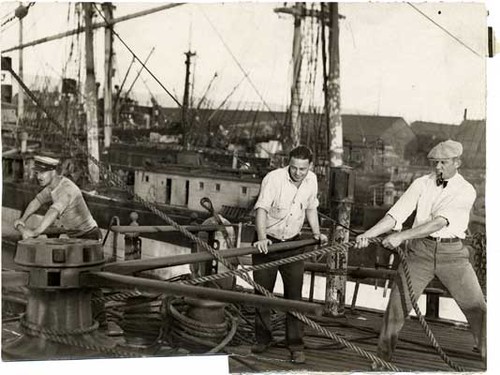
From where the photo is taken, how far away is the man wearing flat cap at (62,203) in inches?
103

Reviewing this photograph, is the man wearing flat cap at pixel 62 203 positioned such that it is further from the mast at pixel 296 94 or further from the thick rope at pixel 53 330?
the mast at pixel 296 94

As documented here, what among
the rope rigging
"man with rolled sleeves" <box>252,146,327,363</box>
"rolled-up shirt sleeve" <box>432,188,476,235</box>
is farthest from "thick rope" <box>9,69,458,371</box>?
"rolled-up shirt sleeve" <box>432,188,476,235</box>

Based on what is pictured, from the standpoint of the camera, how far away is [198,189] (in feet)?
8.93

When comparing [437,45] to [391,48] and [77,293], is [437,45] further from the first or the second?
[77,293]

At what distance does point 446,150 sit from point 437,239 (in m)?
0.37

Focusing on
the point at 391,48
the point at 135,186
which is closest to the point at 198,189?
the point at 135,186

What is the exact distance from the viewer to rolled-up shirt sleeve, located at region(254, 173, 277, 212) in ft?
8.61

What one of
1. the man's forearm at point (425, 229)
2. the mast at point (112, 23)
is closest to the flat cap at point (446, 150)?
the man's forearm at point (425, 229)

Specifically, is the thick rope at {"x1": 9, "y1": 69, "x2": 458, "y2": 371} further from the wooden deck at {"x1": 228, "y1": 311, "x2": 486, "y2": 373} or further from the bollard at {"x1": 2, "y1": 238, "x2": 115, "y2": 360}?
the bollard at {"x1": 2, "y1": 238, "x2": 115, "y2": 360}

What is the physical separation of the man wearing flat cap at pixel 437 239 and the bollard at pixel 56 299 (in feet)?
3.60

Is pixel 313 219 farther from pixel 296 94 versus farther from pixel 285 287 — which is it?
pixel 296 94

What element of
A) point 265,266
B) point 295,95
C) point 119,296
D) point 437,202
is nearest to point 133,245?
point 119,296

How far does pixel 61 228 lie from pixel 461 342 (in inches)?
68.8

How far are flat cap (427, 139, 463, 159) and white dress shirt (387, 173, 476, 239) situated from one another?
0.28 feet
